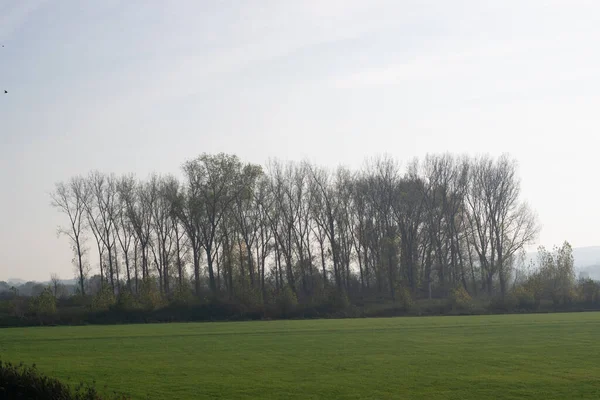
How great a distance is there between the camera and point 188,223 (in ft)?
271

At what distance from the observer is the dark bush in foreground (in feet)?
61.3

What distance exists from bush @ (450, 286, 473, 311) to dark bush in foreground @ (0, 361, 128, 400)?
5826cm

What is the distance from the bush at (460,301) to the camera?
239ft

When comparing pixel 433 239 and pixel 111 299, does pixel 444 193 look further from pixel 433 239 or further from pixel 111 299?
pixel 111 299

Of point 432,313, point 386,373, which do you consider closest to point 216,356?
point 386,373

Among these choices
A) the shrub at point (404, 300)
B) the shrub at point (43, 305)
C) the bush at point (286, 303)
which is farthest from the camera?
the shrub at point (404, 300)

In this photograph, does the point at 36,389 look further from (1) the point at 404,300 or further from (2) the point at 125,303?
(1) the point at 404,300

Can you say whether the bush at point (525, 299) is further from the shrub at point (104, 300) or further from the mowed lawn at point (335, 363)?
the shrub at point (104, 300)

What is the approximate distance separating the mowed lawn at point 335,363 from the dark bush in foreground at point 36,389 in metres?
1.77

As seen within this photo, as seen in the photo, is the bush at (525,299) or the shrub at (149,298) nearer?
the shrub at (149,298)

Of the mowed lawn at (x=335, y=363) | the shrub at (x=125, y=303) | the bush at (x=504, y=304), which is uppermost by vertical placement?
the shrub at (x=125, y=303)

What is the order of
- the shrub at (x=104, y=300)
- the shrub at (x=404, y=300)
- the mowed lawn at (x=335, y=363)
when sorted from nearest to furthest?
the mowed lawn at (x=335, y=363) < the shrub at (x=104, y=300) < the shrub at (x=404, y=300)

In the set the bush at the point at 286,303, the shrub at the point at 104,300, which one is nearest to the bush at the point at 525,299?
the bush at the point at 286,303

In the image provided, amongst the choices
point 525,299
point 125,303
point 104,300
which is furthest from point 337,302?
point 104,300
